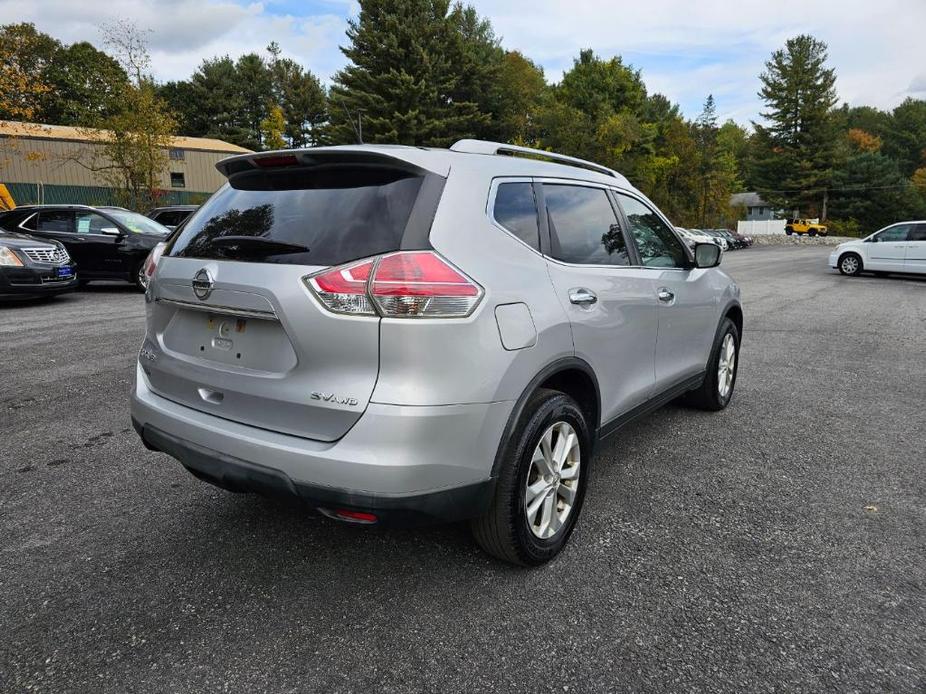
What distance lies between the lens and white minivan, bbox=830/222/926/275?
A: 59.1 feet

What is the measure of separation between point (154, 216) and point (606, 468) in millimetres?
15334

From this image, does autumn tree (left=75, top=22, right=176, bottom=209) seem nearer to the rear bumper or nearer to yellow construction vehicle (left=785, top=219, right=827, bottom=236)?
the rear bumper

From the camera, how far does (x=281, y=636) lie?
7.38 ft

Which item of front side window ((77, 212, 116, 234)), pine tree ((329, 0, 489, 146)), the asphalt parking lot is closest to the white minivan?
the asphalt parking lot

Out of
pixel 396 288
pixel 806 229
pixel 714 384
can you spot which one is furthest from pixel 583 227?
pixel 806 229

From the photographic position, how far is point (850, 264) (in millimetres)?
19953

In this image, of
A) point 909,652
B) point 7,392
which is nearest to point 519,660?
point 909,652

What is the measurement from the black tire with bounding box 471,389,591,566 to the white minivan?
19.9 m

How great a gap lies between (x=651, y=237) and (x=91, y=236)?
11.9 metres

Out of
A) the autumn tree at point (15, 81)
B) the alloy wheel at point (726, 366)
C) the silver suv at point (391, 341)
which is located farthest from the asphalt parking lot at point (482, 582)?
the autumn tree at point (15, 81)

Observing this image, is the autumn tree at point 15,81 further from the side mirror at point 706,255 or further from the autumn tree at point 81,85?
the side mirror at point 706,255

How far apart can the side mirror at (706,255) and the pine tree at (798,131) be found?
73.6 meters

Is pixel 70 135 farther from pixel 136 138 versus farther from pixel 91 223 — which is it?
pixel 91 223

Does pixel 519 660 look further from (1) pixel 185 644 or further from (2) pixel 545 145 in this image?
(2) pixel 545 145
